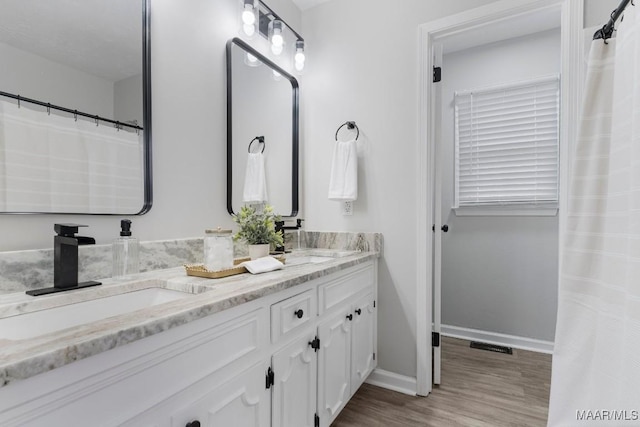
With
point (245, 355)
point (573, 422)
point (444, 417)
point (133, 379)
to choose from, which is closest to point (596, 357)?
point (573, 422)

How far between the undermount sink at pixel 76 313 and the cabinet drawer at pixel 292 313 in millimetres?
312

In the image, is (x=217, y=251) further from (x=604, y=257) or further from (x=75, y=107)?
(x=604, y=257)

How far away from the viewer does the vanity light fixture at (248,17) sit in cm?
175

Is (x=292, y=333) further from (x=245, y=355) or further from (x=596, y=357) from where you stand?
(x=596, y=357)

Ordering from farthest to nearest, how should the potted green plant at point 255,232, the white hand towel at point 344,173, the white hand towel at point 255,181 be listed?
the white hand towel at point 344,173 → the white hand towel at point 255,181 → the potted green plant at point 255,232

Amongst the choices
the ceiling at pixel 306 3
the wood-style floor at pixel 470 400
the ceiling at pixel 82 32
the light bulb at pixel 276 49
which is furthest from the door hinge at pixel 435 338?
the ceiling at pixel 306 3

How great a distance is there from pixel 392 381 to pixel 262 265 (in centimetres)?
131

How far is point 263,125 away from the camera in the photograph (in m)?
2.01

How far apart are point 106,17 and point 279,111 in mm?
1079

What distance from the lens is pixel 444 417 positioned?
1.77 m

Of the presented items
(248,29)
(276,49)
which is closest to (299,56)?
(276,49)

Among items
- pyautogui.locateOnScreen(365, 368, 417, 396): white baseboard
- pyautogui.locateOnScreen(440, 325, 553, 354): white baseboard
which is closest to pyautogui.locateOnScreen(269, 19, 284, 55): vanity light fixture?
pyautogui.locateOnScreen(365, 368, 417, 396): white baseboard

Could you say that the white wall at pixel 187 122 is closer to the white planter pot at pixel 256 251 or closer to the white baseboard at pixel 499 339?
the white planter pot at pixel 256 251

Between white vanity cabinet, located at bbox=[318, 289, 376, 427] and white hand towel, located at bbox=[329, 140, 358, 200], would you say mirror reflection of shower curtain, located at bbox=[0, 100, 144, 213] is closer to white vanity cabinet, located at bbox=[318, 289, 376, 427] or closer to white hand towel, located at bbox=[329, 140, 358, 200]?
white vanity cabinet, located at bbox=[318, 289, 376, 427]
